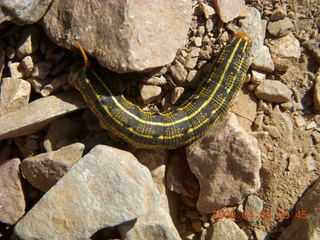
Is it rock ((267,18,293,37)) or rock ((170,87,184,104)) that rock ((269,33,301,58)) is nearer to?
rock ((267,18,293,37))

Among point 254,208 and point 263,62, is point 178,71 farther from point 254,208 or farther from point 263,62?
point 254,208

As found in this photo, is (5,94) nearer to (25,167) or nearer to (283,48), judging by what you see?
(25,167)

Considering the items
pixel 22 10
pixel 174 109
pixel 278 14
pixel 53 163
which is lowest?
pixel 53 163

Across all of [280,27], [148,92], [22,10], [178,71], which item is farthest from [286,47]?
[22,10]

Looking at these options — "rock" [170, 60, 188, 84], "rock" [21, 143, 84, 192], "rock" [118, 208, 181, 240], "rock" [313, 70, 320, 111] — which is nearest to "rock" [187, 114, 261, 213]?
"rock" [118, 208, 181, 240]

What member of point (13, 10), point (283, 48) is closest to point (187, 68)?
point (283, 48)
